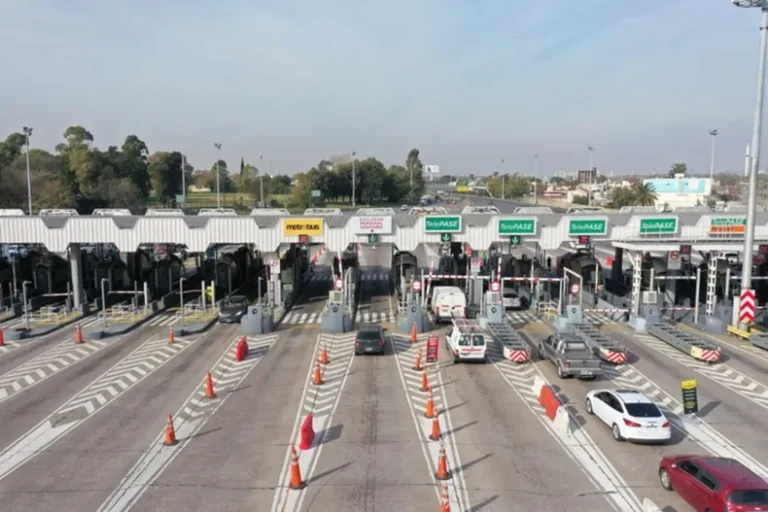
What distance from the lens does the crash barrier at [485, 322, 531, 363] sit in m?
24.3

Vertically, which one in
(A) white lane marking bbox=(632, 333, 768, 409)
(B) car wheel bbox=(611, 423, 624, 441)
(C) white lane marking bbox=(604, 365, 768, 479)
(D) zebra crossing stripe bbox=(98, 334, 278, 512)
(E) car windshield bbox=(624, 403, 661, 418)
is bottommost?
(D) zebra crossing stripe bbox=(98, 334, 278, 512)

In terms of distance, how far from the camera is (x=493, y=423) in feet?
58.0

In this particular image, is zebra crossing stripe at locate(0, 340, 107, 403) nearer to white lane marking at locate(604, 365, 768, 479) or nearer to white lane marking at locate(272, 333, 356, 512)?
white lane marking at locate(272, 333, 356, 512)

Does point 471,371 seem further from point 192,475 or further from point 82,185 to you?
point 82,185

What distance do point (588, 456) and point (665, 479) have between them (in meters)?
2.25

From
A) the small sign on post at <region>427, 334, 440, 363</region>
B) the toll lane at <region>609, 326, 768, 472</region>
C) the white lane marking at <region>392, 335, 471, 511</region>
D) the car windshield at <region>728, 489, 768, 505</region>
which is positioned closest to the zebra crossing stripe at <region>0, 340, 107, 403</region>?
the white lane marking at <region>392, 335, 471, 511</region>

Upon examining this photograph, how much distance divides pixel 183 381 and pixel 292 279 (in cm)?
2029

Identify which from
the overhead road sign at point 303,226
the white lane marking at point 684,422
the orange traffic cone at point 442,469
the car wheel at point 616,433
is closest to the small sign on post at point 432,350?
the white lane marking at point 684,422

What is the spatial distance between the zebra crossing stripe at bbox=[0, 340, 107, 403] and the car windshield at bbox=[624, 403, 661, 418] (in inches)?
789

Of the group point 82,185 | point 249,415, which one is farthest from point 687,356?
point 82,185

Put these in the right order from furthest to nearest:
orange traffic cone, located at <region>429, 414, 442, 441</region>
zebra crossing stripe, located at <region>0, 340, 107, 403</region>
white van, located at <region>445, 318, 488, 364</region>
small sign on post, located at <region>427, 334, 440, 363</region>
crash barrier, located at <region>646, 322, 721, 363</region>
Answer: crash barrier, located at <region>646, 322, 721, 363</region> < small sign on post, located at <region>427, 334, 440, 363</region> < white van, located at <region>445, 318, 488, 364</region> < zebra crossing stripe, located at <region>0, 340, 107, 403</region> < orange traffic cone, located at <region>429, 414, 442, 441</region>

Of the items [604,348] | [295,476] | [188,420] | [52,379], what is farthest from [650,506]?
[52,379]

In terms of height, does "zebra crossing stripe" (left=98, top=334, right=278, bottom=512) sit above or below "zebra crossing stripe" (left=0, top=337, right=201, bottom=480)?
above

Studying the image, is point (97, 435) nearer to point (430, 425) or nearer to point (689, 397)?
point (430, 425)
